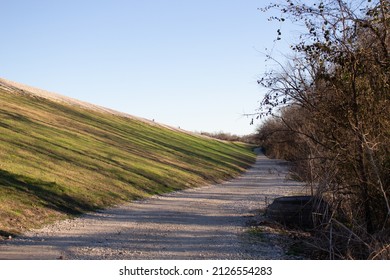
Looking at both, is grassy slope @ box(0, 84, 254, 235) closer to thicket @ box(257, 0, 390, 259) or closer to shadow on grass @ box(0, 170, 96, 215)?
shadow on grass @ box(0, 170, 96, 215)

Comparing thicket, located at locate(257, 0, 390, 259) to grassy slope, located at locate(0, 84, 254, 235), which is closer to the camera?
thicket, located at locate(257, 0, 390, 259)

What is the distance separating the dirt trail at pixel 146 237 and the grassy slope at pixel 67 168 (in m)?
1.25

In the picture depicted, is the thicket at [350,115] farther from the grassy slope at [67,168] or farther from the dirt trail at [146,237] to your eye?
the grassy slope at [67,168]

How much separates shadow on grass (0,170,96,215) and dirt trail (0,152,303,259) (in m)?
0.92

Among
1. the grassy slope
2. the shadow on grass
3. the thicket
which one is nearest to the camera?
the thicket

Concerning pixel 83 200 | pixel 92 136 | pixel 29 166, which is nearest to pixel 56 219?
pixel 83 200

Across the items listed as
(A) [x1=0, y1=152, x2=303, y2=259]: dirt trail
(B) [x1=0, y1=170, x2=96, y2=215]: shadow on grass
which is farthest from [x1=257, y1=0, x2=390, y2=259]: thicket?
(B) [x1=0, y1=170, x2=96, y2=215]: shadow on grass

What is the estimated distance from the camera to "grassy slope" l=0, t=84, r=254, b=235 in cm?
1817

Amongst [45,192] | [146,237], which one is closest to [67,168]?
[45,192]

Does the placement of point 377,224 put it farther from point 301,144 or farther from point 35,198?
point 35,198

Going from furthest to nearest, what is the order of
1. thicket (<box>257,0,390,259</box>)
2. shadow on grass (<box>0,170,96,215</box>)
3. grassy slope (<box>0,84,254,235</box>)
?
shadow on grass (<box>0,170,96,215</box>)
grassy slope (<box>0,84,254,235</box>)
thicket (<box>257,0,390,259</box>)

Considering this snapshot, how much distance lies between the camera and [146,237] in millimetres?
14484

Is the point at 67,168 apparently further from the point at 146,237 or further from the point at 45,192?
the point at 146,237

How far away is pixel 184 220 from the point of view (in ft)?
60.5
